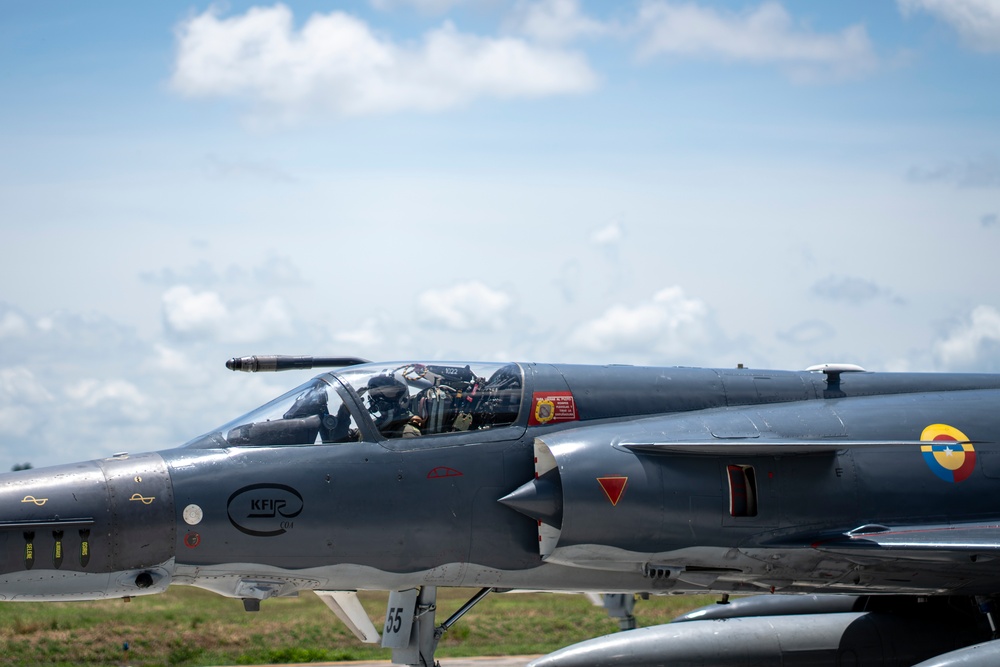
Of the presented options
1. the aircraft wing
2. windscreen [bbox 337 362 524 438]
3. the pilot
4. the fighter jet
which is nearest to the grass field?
the fighter jet

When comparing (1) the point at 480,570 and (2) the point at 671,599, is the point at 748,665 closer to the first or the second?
(1) the point at 480,570

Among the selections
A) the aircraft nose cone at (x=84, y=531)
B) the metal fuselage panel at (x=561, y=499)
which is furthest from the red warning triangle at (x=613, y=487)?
the aircraft nose cone at (x=84, y=531)

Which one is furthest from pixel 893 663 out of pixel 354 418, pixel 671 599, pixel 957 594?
pixel 671 599

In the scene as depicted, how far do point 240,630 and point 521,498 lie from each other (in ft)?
40.2

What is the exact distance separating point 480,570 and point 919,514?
3.68 metres

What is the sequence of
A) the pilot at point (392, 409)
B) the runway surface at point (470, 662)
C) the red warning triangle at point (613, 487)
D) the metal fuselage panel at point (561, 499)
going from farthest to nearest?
the runway surface at point (470, 662), the pilot at point (392, 409), the red warning triangle at point (613, 487), the metal fuselage panel at point (561, 499)

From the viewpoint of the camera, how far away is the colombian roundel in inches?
391

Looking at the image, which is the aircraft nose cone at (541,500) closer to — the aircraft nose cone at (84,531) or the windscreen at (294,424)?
the windscreen at (294,424)

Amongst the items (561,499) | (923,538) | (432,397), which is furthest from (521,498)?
(923,538)

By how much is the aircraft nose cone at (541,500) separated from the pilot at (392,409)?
95 centimetres

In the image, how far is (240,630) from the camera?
65.3 feet

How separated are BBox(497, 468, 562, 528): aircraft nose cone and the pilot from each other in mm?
947

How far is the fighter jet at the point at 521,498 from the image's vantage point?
862 centimetres

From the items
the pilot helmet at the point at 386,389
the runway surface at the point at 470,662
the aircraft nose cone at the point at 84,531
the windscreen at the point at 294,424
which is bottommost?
the runway surface at the point at 470,662
